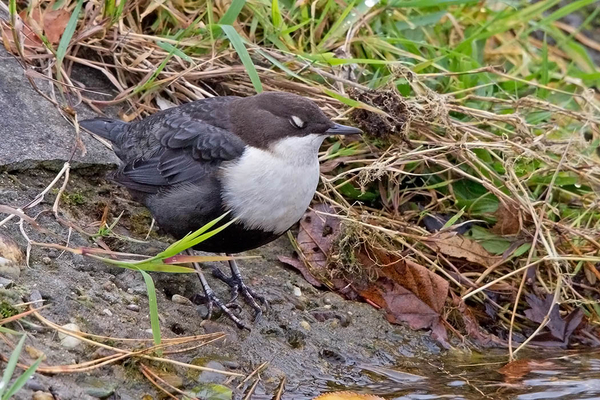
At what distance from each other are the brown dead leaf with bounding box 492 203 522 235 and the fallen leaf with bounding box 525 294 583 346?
1.28ft

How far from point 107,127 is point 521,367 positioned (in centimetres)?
229

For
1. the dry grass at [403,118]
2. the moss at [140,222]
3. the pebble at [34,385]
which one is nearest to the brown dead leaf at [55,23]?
the dry grass at [403,118]

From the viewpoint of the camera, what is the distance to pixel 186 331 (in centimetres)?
357

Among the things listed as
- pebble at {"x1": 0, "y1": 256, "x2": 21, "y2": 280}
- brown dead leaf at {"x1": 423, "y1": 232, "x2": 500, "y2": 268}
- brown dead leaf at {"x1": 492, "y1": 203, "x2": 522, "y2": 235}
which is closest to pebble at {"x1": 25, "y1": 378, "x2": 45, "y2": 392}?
pebble at {"x1": 0, "y1": 256, "x2": 21, "y2": 280}

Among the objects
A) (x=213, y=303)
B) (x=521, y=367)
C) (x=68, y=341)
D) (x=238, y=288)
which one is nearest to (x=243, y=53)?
(x=238, y=288)

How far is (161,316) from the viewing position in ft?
11.7

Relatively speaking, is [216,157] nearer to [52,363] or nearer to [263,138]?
[263,138]

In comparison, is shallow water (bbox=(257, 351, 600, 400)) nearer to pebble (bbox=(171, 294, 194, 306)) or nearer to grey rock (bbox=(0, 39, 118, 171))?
pebble (bbox=(171, 294, 194, 306))

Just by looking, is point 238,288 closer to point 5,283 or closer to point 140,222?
point 140,222

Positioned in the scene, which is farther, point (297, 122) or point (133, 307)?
point (297, 122)

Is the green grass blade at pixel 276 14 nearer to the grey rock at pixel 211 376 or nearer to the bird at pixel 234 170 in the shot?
the bird at pixel 234 170

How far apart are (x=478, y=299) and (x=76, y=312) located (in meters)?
2.14

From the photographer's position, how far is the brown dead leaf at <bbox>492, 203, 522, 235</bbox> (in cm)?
469

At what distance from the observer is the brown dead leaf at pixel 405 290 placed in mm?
4297
